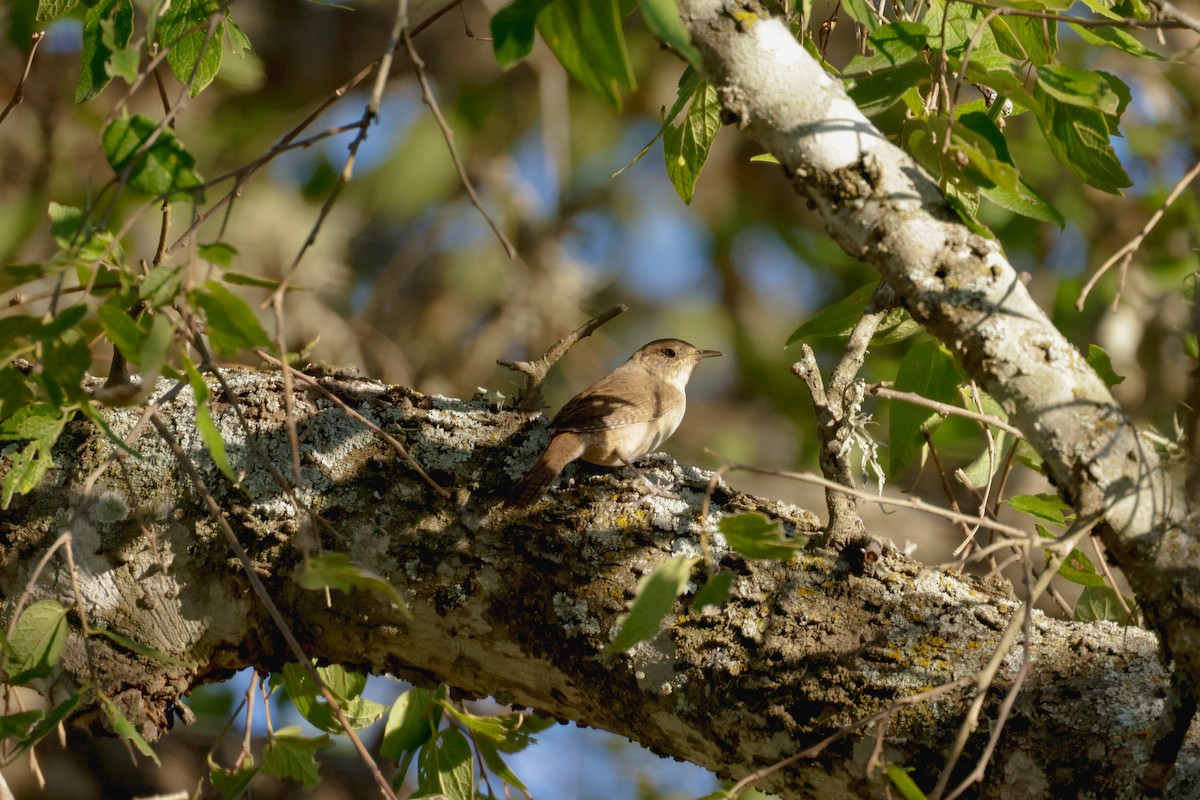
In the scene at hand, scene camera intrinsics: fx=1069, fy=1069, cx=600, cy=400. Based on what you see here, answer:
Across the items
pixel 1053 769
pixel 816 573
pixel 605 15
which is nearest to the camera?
pixel 605 15

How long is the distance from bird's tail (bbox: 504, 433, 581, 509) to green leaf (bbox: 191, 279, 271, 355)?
1114 millimetres

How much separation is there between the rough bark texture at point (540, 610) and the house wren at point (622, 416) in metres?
0.07

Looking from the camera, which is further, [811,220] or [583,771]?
[811,220]

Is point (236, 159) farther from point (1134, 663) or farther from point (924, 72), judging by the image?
point (1134, 663)

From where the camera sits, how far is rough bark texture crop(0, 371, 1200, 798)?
210cm

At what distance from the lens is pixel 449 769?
8.93 ft

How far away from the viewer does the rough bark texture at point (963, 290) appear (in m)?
1.75

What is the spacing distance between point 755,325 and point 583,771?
4150 mm

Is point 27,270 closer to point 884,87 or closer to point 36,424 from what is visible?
point 36,424

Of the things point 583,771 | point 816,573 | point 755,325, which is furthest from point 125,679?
point 755,325

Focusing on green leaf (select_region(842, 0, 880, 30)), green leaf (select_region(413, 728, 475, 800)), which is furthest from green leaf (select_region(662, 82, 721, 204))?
green leaf (select_region(413, 728, 475, 800))

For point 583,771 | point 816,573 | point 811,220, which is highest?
point 816,573

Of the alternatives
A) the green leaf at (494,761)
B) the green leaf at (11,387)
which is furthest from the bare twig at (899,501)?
the green leaf at (494,761)

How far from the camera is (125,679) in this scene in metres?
2.47
